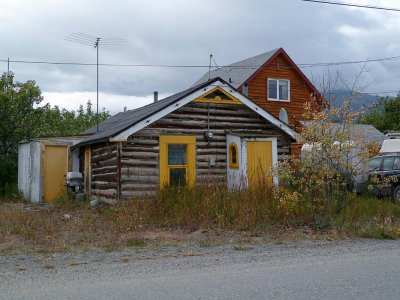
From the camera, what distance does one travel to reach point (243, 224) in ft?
37.2

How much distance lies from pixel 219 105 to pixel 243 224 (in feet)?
19.1

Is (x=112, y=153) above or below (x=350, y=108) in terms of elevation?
below

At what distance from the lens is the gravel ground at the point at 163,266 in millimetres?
6008

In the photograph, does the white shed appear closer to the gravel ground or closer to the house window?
the house window

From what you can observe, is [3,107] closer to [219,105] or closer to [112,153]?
[112,153]

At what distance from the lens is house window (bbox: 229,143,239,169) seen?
618 inches

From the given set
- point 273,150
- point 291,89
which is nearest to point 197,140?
point 273,150

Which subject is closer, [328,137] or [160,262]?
[160,262]

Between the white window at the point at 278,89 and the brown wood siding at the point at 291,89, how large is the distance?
236 mm

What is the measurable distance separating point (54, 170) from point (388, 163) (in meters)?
12.3

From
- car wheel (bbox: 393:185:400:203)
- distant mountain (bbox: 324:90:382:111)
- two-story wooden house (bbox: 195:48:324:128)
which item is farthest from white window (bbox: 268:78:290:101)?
distant mountain (bbox: 324:90:382:111)

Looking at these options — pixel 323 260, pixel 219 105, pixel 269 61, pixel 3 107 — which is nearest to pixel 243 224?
pixel 323 260

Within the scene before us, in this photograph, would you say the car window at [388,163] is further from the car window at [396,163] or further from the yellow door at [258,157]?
the yellow door at [258,157]

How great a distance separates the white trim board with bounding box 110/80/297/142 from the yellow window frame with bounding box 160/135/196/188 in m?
0.82
